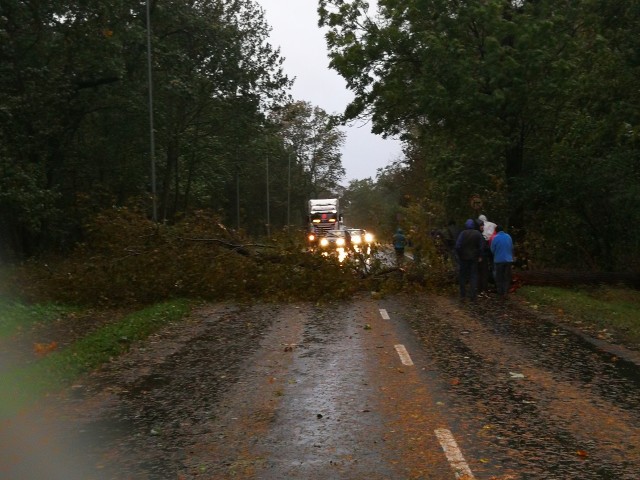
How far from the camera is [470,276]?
18953mm

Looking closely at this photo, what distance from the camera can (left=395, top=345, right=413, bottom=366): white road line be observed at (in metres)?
10.6

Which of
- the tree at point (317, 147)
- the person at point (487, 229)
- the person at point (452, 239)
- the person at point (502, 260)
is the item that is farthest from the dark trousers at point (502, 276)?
the tree at point (317, 147)

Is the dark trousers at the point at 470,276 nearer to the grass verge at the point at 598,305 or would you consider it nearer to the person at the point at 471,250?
the person at the point at 471,250

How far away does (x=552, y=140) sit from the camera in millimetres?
25734

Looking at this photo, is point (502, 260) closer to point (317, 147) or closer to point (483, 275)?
point (483, 275)

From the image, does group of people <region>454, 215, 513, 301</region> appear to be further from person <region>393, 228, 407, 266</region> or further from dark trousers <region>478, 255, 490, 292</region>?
person <region>393, 228, 407, 266</region>

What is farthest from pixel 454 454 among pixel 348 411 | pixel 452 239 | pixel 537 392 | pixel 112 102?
pixel 112 102

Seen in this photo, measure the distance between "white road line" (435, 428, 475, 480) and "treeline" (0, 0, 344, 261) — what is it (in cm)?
1501

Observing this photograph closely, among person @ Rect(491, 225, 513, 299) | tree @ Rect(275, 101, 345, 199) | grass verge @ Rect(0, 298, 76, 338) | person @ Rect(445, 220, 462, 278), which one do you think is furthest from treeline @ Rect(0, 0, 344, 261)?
tree @ Rect(275, 101, 345, 199)

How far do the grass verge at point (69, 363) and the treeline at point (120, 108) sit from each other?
281 inches

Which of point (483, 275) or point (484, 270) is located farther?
point (483, 275)

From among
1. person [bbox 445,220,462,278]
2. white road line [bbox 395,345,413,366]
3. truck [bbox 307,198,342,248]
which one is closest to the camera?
white road line [bbox 395,345,413,366]

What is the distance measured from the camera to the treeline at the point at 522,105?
21.9 meters

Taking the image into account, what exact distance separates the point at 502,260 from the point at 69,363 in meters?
11.4
